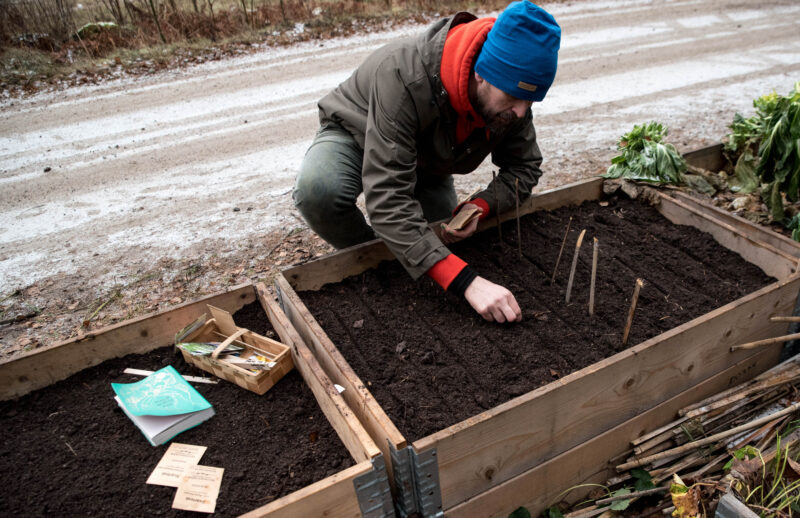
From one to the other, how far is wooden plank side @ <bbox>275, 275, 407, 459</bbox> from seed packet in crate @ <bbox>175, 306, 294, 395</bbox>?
6.0 inches

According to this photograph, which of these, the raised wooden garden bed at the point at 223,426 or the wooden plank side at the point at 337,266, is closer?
the raised wooden garden bed at the point at 223,426

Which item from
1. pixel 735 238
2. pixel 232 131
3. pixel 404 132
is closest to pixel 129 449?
pixel 404 132

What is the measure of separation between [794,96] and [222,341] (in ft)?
12.6

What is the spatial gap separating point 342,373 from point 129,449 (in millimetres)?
853

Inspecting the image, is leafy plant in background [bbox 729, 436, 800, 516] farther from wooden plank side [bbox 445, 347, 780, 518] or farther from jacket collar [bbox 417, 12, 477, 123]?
jacket collar [bbox 417, 12, 477, 123]

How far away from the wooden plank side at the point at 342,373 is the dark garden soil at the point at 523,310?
0.36 feet

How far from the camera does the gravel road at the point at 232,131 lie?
434 cm

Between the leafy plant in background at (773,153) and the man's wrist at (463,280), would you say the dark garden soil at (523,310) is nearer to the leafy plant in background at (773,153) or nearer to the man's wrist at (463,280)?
the man's wrist at (463,280)

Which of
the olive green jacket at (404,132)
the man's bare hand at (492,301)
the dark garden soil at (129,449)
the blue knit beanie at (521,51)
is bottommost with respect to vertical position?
the dark garden soil at (129,449)

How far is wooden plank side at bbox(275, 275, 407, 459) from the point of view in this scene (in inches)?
70.9

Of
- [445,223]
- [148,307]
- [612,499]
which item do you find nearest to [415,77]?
[445,223]

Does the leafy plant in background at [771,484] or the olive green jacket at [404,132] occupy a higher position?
the olive green jacket at [404,132]

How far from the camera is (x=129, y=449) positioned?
79.0 inches

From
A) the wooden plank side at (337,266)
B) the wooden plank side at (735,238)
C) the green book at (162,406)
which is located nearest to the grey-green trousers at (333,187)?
the wooden plank side at (337,266)
